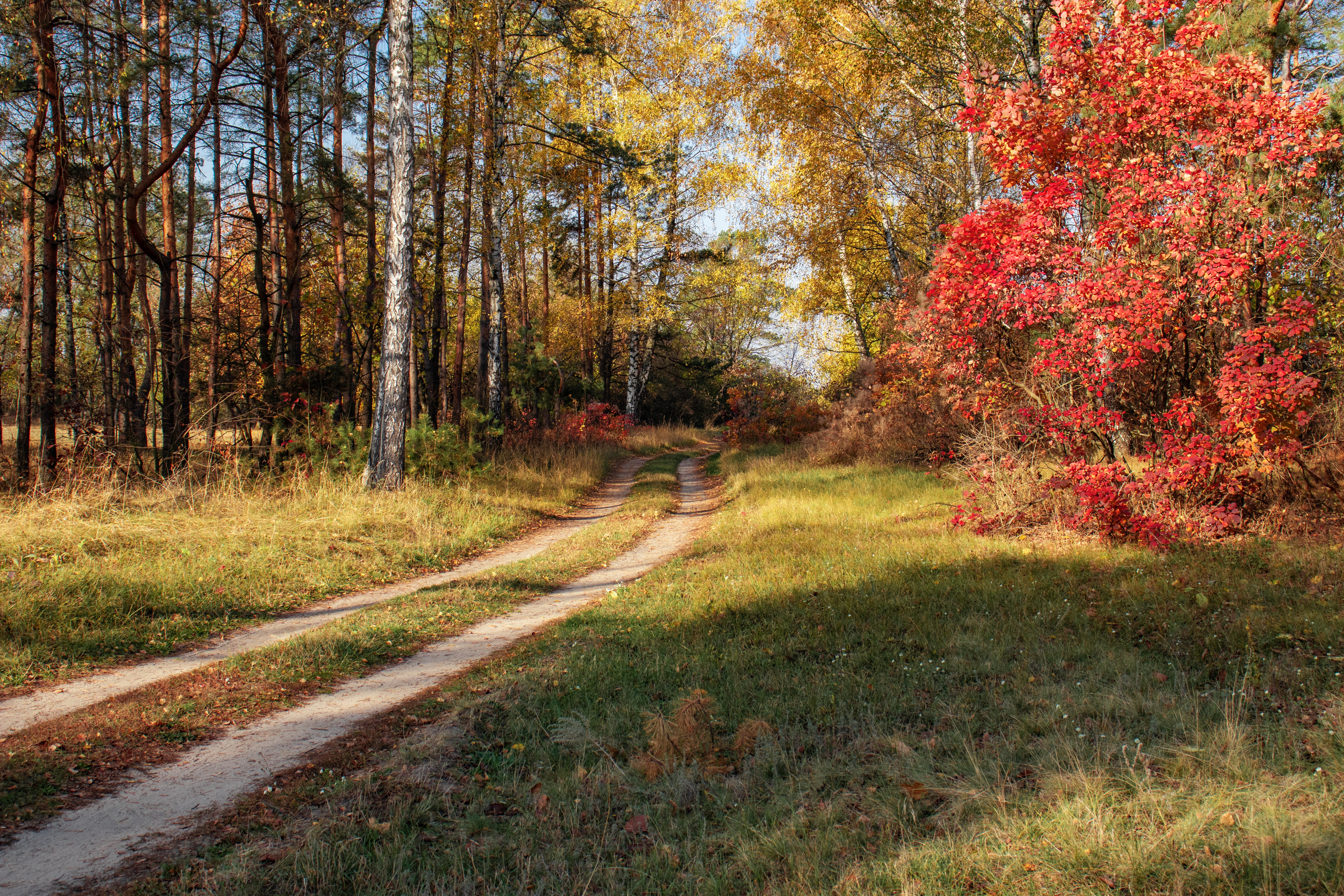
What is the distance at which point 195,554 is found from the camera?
7867 millimetres

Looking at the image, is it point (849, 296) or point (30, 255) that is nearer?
point (30, 255)

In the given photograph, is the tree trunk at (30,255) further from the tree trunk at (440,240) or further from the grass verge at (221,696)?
the grass verge at (221,696)

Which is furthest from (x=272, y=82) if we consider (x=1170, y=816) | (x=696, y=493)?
(x=1170, y=816)

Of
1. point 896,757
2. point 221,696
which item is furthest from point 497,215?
point 896,757

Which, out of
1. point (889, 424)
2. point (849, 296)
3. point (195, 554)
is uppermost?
point (849, 296)

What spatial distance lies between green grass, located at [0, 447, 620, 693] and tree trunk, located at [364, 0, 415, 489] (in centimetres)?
66

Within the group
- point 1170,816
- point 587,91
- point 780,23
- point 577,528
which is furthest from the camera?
point 587,91

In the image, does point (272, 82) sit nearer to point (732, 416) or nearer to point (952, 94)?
point (952, 94)

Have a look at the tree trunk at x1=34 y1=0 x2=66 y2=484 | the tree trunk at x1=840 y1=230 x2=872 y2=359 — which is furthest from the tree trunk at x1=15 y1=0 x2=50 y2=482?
the tree trunk at x1=840 y1=230 x2=872 y2=359

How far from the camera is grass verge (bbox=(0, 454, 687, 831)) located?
12.1 ft

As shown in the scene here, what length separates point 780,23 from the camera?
64.1 feet

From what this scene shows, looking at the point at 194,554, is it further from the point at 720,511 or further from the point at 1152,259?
the point at 1152,259

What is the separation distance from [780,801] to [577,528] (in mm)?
9304

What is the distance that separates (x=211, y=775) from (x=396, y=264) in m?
9.60
